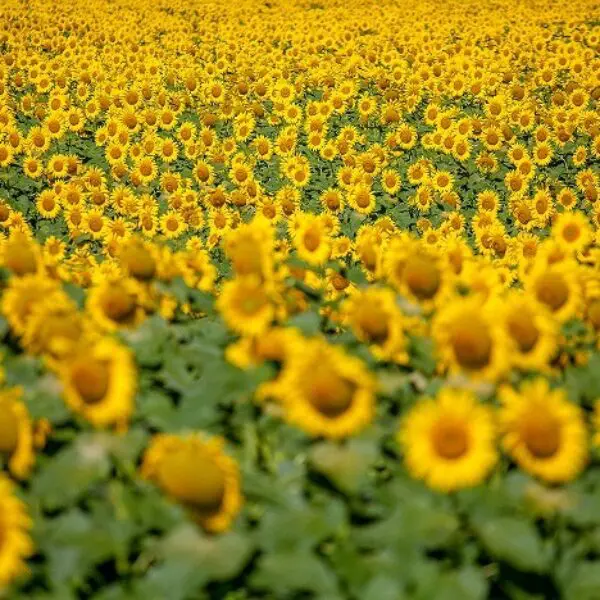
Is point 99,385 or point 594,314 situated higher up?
point 594,314

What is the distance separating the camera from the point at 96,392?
8.09 feet

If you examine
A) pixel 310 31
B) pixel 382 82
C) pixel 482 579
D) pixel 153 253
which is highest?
pixel 310 31

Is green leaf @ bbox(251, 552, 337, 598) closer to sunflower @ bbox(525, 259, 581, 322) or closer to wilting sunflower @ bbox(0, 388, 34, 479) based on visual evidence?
wilting sunflower @ bbox(0, 388, 34, 479)

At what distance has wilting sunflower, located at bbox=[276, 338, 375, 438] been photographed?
2.40m

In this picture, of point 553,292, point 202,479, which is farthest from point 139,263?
point 553,292

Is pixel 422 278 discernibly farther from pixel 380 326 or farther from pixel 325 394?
pixel 325 394

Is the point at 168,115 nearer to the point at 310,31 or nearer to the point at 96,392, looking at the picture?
the point at 310,31

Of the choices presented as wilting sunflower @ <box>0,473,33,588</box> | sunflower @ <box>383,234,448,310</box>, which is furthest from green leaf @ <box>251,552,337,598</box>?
sunflower @ <box>383,234,448,310</box>

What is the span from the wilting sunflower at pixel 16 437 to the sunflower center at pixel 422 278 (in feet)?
4.87

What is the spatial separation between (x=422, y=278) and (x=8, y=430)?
5.18 ft

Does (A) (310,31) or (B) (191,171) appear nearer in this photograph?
(B) (191,171)

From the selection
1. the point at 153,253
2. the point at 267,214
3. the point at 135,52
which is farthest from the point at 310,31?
the point at 153,253

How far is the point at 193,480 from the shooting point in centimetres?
214

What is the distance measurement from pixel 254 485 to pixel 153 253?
126 cm
